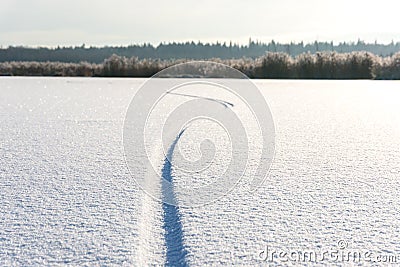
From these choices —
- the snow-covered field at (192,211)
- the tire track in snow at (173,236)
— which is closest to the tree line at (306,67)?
the snow-covered field at (192,211)

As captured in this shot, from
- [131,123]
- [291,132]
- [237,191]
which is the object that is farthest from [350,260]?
[131,123]

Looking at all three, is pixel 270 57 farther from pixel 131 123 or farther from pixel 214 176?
pixel 214 176

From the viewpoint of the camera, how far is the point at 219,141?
2875 mm

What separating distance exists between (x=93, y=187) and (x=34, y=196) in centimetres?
23

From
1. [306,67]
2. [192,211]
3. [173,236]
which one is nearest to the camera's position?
[173,236]

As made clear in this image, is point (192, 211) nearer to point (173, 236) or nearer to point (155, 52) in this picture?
point (173, 236)

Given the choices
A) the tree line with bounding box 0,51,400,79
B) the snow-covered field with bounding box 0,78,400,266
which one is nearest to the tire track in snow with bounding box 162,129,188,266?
the snow-covered field with bounding box 0,78,400,266

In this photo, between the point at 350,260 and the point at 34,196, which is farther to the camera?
the point at 34,196

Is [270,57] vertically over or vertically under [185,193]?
over

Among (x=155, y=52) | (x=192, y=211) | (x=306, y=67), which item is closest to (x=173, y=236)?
(x=192, y=211)

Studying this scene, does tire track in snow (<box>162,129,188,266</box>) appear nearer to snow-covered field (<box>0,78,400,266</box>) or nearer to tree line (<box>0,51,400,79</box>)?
snow-covered field (<box>0,78,400,266</box>)

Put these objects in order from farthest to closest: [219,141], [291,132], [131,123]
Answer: [131,123]
[291,132]
[219,141]

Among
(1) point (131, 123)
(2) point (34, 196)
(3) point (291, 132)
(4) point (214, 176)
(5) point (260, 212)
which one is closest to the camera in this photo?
(5) point (260, 212)

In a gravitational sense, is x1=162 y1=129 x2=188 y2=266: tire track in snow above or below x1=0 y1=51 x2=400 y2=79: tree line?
below
